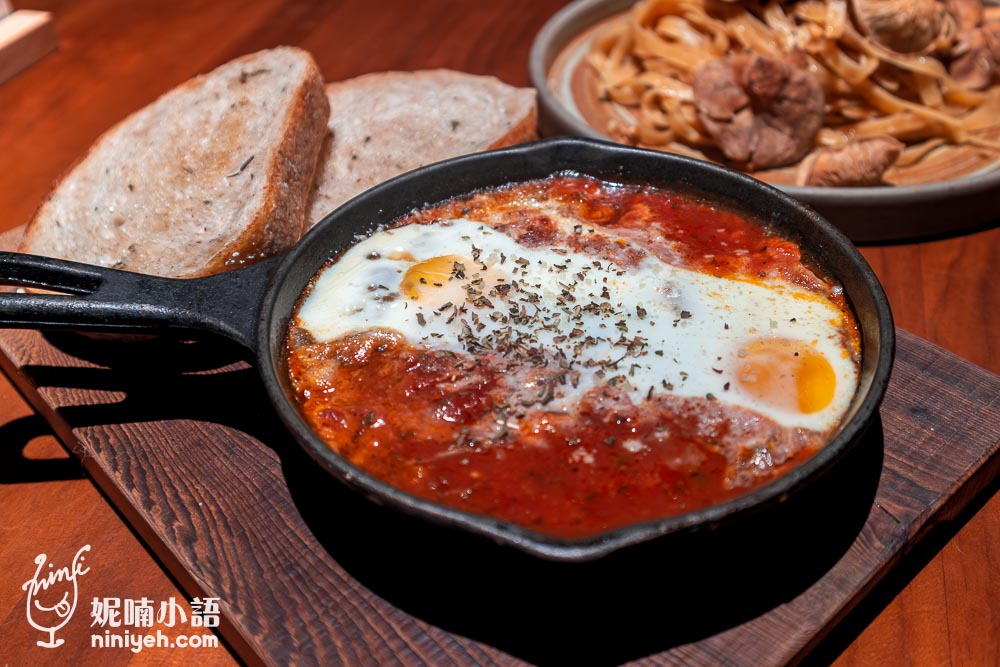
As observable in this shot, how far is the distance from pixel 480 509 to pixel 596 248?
2.99 feet

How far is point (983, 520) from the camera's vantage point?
215cm

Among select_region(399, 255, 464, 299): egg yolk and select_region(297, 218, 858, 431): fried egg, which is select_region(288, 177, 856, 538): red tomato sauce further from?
select_region(399, 255, 464, 299): egg yolk

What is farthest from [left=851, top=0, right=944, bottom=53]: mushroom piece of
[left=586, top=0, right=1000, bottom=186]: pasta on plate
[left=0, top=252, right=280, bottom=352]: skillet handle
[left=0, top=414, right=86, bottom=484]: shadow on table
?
[left=0, top=414, right=86, bottom=484]: shadow on table

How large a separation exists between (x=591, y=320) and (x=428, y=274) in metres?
0.47

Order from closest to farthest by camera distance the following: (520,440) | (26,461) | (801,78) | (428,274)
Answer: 1. (520,440)
2. (428,274)
3. (26,461)
4. (801,78)

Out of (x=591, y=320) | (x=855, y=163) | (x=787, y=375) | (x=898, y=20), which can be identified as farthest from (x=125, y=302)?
(x=898, y=20)

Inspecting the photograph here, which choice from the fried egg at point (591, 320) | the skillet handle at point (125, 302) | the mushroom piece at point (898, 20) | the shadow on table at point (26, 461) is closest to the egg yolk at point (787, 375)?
the fried egg at point (591, 320)

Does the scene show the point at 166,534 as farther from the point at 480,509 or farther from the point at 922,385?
the point at 922,385

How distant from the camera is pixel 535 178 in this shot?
2666 millimetres

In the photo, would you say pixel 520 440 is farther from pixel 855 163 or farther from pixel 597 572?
pixel 855 163

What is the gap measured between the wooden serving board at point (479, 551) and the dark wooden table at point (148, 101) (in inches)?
4.9

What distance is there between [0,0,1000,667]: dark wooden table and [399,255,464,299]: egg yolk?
944 mm

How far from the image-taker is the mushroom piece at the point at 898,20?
3578mm

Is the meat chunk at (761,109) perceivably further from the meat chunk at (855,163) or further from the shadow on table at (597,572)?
the shadow on table at (597,572)
